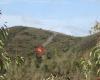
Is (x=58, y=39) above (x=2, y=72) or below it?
above

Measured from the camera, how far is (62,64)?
744 inches

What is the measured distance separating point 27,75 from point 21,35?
38.9 feet

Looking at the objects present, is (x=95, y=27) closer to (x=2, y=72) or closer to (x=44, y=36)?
(x=2, y=72)

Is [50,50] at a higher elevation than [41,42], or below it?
below

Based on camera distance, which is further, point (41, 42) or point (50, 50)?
point (41, 42)

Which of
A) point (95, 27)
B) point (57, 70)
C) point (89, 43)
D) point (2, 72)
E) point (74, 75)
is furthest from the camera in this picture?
point (89, 43)

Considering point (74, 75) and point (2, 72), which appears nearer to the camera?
point (2, 72)

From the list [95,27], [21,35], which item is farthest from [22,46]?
[95,27]

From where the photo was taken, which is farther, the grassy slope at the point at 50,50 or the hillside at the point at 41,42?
the hillside at the point at 41,42

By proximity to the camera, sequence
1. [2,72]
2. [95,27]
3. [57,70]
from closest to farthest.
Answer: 1. [2,72]
2. [95,27]
3. [57,70]

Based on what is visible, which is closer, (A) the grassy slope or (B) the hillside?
(A) the grassy slope

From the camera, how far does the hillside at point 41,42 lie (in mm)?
23922

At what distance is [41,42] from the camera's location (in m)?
26.7

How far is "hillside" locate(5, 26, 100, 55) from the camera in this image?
23922mm
